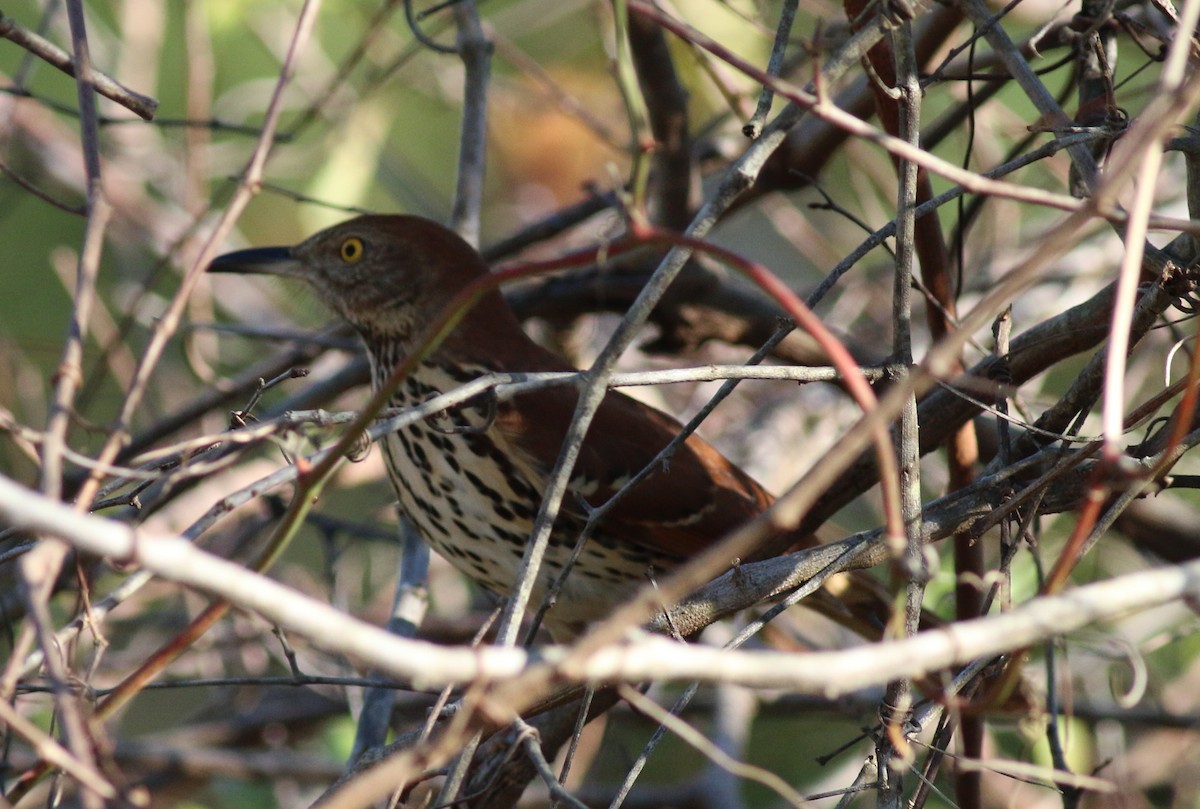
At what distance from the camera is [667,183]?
3555 millimetres

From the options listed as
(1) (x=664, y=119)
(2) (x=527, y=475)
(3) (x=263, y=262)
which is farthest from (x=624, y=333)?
(3) (x=263, y=262)

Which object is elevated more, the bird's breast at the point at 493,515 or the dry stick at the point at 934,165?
the bird's breast at the point at 493,515

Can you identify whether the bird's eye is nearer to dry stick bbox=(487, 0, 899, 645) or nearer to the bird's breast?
the bird's breast

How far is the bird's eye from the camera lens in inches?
137

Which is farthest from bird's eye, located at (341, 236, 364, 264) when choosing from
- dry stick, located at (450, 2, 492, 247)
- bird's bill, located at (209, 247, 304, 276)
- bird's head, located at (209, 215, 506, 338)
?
dry stick, located at (450, 2, 492, 247)

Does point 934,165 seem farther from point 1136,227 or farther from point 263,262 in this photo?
point 263,262

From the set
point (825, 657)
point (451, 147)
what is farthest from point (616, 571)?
point (451, 147)

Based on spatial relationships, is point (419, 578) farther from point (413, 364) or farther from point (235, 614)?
point (413, 364)

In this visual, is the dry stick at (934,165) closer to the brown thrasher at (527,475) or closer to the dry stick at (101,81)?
the dry stick at (101,81)

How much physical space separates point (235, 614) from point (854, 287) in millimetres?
2446

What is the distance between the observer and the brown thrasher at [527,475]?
2.98 meters

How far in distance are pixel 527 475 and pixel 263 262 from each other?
1.11 metres

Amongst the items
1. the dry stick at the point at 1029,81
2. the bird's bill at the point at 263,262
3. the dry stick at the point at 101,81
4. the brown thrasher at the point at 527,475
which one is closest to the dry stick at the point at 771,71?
the dry stick at the point at 1029,81

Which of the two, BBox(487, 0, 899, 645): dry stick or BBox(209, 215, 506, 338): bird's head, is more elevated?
BBox(209, 215, 506, 338): bird's head
